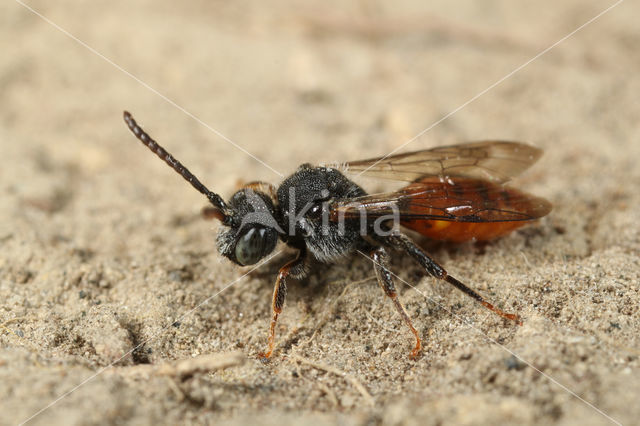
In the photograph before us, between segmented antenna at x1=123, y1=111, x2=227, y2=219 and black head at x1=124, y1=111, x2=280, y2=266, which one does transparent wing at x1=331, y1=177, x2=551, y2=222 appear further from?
segmented antenna at x1=123, y1=111, x2=227, y2=219

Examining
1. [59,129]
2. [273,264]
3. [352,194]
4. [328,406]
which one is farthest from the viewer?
[59,129]

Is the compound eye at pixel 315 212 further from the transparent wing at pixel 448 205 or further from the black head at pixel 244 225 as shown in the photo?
the black head at pixel 244 225

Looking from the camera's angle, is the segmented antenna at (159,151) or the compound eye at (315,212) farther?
the compound eye at (315,212)

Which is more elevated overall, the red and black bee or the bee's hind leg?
the red and black bee

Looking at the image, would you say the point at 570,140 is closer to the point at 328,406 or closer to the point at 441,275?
the point at 441,275

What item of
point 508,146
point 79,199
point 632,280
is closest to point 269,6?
point 79,199

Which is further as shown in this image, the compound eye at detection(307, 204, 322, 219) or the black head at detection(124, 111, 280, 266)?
the compound eye at detection(307, 204, 322, 219)

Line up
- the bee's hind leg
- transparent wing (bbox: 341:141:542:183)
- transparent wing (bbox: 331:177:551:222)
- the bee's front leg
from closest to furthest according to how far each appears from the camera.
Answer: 1. the bee's hind leg
2. the bee's front leg
3. transparent wing (bbox: 331:177:551:222)
4. transparent wing (bbox: 341:141:542:183)

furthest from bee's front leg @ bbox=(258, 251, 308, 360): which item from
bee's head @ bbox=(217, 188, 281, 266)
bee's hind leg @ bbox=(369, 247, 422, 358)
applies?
bee's hind leg @ bbox=(369, 247, 422, 358)

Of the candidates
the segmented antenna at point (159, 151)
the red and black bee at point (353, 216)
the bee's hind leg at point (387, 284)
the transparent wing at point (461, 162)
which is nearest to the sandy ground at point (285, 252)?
the bee's hind leg at point (387, 284)
